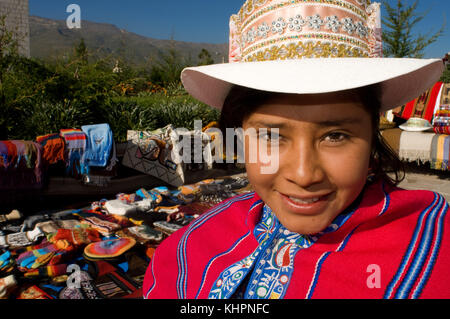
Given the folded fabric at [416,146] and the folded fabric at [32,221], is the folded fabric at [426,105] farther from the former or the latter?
the folded fabric at [32,221]

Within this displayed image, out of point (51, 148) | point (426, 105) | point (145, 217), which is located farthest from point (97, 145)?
point (426, 105)

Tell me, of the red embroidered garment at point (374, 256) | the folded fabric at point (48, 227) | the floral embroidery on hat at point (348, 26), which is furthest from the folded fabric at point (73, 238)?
the floral embroidery on hat at point (348, 26)

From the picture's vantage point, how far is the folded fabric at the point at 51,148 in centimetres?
430

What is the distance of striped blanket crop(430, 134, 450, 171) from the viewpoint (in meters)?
6.35

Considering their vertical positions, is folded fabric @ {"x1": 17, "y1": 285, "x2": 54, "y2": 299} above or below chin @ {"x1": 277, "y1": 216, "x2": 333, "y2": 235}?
below

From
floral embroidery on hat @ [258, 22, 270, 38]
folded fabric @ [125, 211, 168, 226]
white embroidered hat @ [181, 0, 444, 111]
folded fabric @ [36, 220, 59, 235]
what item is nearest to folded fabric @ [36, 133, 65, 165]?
folded fabric @ [36, 220, 59, 235]

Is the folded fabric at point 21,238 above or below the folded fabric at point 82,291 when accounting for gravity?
above

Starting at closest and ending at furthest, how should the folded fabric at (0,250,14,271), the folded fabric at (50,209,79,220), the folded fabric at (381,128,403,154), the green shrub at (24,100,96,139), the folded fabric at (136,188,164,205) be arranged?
the folded fabric at (0,250,14,271)
the folded fabric at (50,209,79,220)
the folded fabric at (136,188,164,205)
the green shrub at (24,100,96,139)
the folded fabric at (381,128,403,154)

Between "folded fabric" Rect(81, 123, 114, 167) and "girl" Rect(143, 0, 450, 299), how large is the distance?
13.1ft

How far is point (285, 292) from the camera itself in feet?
3.18

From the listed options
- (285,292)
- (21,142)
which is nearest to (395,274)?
(285,292)

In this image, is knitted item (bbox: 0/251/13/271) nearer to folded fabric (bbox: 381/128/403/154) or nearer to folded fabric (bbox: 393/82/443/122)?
folded fabric (bbox: 381/128/403/154)

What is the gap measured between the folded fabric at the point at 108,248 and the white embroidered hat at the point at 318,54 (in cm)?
209

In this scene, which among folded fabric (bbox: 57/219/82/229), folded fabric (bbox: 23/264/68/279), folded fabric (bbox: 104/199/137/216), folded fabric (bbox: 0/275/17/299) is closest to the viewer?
folded fabric (bbox: 0/275/17/299)
